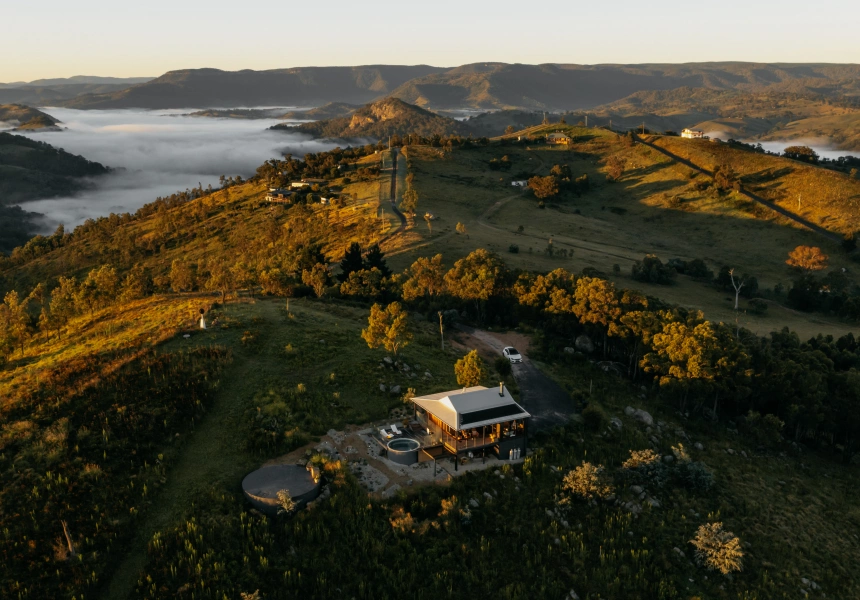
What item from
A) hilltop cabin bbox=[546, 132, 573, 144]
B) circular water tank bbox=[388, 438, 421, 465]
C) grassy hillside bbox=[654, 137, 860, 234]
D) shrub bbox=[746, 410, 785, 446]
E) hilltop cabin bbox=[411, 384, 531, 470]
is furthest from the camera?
hilltop cabin bbox=[546, 132, 573, 144]

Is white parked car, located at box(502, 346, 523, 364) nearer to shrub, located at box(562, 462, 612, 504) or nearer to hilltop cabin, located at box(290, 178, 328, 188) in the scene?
shrub, located at box(562, 462, 612, 504)

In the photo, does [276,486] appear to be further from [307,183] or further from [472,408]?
[307,183]

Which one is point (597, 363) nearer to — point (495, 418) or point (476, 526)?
point (495, 418)

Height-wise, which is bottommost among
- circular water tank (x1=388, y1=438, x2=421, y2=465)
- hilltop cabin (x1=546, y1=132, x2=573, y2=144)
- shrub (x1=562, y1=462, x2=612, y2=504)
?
shrub (x1=562, y1=462, x2=612, y2=504)

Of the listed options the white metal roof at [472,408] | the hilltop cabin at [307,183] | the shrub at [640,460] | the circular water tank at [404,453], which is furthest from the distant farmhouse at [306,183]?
the shrub at [640,460]

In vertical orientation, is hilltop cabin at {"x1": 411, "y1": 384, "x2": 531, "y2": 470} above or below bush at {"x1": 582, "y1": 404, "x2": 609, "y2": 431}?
above

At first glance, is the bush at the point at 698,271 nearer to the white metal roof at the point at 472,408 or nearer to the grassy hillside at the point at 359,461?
the grassy hillside at the point at 359,461

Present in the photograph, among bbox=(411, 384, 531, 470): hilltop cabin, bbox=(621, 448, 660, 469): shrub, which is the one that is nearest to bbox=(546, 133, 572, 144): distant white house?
bbox=(621, 448, 660, 469): shrub
